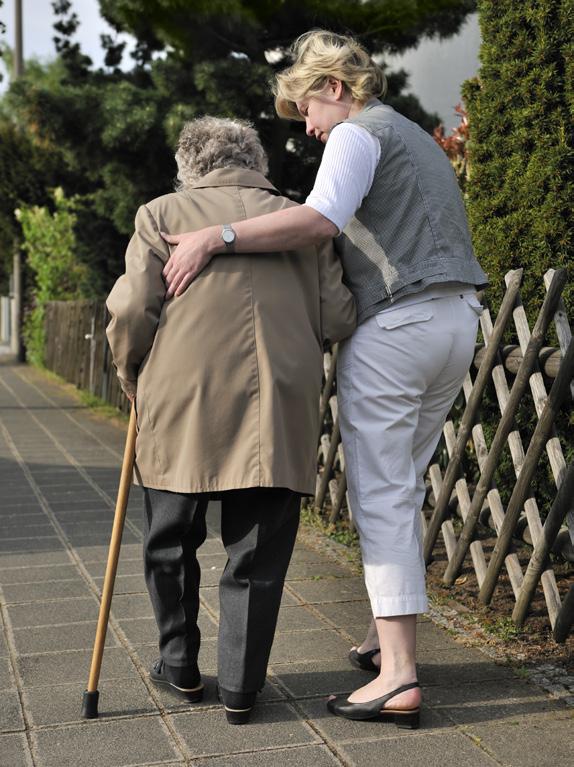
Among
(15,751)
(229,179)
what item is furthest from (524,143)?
(15,751)

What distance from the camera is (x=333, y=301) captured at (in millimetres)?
3000

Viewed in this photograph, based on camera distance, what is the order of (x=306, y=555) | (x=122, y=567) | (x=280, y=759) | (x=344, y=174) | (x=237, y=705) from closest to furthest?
(x=280, y=759) → (x=344, y=174) → (x=237, y=705) → (x=122, y=567) → (x=306, y=555)

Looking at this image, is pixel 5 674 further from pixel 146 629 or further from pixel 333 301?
pixel 333 301

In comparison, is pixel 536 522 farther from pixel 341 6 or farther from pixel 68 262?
pixel 68 262

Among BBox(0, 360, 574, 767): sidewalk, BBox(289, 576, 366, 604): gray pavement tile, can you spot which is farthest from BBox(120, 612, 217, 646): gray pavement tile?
BBox(289, 576, 366, 604): gray pavement tile

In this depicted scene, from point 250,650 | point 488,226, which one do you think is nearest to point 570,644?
point 250,650

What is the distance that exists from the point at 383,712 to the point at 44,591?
1.93 meters

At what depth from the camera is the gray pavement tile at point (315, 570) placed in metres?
4.67

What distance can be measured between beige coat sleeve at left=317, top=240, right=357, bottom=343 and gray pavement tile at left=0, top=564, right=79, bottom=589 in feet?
7.25

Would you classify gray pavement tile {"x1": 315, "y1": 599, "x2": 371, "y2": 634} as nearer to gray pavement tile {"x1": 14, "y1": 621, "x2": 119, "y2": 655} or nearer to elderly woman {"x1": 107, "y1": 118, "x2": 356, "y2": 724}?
gray pavement tile {"x1": 14, "y1": 621, "x2": 119, "y2": 655}

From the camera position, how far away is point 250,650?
2.96m

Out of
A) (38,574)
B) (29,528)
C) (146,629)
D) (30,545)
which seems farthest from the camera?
(29,528)

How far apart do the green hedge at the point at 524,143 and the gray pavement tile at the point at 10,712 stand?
2.65 m

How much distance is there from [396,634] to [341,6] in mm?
8102
